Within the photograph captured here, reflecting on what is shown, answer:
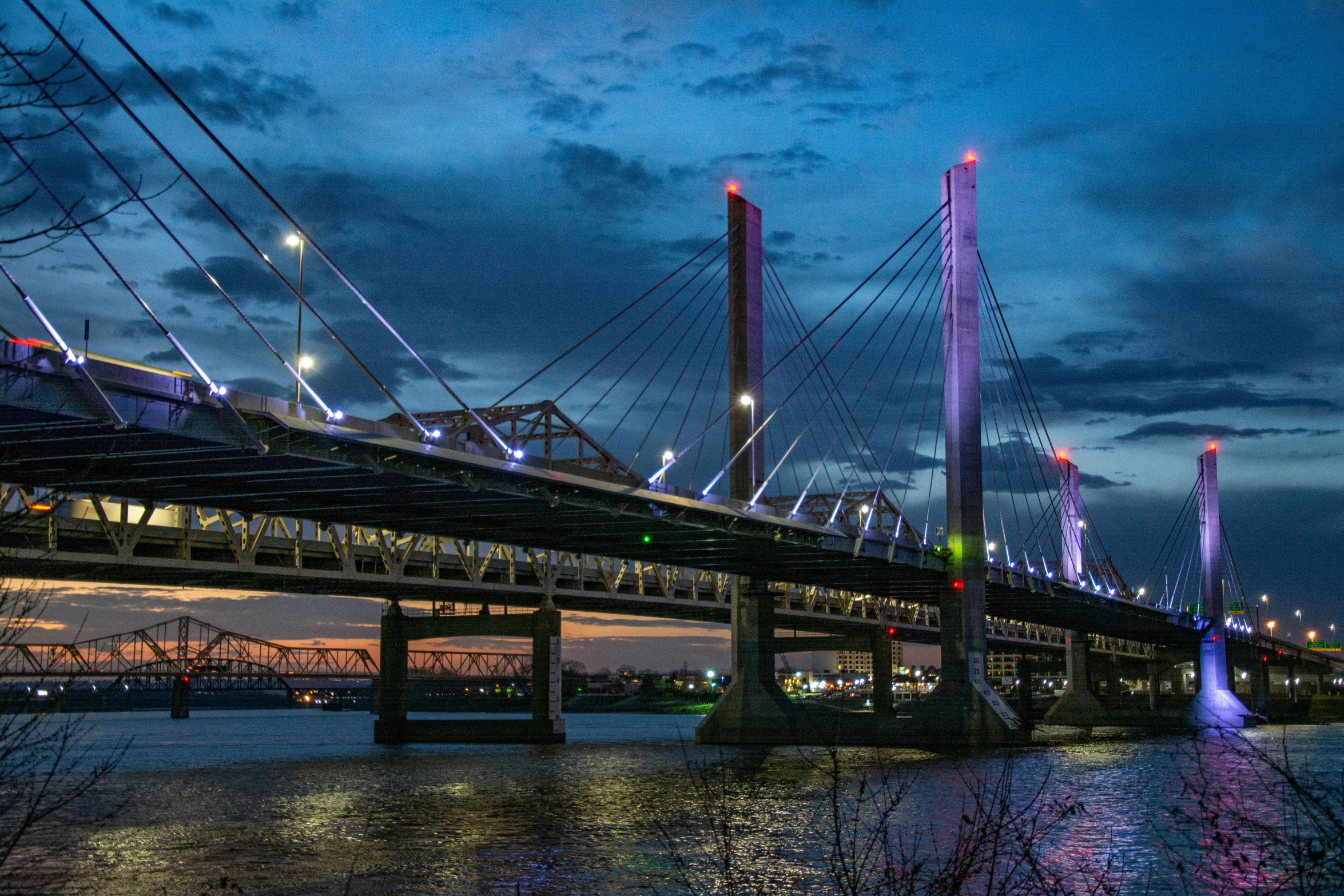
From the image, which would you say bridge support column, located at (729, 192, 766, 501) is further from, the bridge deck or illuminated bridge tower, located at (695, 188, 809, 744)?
the bridge deck

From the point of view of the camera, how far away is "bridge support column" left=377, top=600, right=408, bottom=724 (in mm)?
88312

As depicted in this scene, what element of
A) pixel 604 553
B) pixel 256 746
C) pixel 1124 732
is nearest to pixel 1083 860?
pixel 604 553

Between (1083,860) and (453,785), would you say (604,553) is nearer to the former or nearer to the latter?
(453,785)

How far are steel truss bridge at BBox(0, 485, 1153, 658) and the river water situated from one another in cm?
980

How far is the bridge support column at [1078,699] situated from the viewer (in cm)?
12725

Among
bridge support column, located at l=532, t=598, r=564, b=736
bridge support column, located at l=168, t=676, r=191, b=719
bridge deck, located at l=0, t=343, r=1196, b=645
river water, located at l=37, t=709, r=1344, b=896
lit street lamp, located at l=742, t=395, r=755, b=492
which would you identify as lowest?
bridge support column, located at l=168, t=676, r=191, b=719

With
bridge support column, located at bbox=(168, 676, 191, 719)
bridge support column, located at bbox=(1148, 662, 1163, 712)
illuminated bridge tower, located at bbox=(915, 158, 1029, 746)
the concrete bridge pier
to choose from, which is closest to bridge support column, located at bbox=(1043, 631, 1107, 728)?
bridge support column, located at bbox=(1148, 662, 1163, 712)

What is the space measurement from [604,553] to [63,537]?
27.6 meters

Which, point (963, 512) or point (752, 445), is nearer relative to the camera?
point (752, 445)

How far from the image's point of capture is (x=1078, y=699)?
5074 inches

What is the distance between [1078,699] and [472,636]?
67542 mm

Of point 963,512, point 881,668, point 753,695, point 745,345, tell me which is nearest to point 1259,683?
point 881,668

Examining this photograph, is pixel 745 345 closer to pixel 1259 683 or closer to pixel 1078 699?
pixel 1078 699

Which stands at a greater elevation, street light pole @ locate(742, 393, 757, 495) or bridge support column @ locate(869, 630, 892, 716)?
street light pole @ locate(742, 393, 757, 495)
